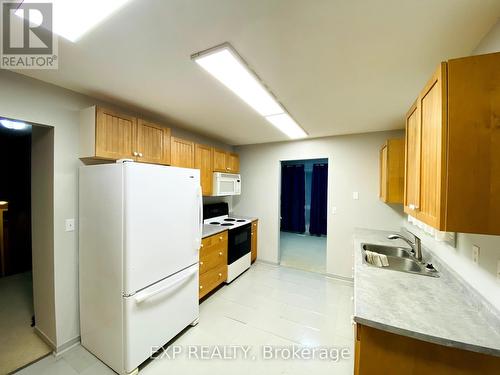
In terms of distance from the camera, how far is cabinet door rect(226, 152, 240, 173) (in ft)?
12.2

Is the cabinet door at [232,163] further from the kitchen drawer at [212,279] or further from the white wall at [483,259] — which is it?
the white wall at [483,259]

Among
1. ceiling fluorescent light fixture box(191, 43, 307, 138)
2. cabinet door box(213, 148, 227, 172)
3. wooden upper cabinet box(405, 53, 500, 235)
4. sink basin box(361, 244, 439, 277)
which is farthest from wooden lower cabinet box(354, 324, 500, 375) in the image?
cabinet door box(213, 148, 227, 172)

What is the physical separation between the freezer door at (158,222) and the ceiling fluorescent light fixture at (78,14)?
836 millimetres

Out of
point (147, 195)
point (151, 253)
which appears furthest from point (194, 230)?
point (147, 195)

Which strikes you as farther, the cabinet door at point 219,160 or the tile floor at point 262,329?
the cabinet door at point 219,160

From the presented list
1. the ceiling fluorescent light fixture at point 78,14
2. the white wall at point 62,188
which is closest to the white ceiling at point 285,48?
the ceiling fluorescent light fixture at point 78,14

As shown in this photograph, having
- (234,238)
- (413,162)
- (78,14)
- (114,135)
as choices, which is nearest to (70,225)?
(114,135)

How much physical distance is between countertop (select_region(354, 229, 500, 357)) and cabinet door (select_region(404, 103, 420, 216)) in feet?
1.72

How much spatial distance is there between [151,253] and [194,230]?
51 centimetres

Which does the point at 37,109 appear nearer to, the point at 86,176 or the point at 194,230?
the point at 86,176

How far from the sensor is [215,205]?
12.4 ft

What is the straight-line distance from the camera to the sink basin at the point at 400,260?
5.65 ft

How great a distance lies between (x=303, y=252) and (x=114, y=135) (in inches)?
172

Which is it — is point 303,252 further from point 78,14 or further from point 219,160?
point 78,14
